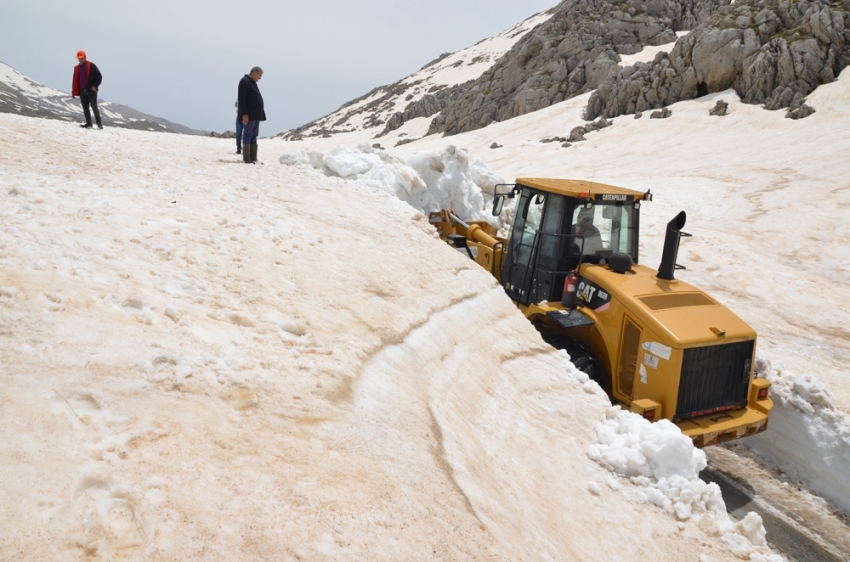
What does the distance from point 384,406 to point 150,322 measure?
5.12 ft

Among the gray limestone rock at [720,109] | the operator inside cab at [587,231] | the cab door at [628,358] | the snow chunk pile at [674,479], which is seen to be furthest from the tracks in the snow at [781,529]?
the gray limestone rock at [720,109]

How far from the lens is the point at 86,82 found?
11586mm

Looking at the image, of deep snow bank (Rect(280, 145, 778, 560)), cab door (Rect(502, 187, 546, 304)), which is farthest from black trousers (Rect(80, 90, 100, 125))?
deep snow bank (Rect(280, 145, 778, 560))

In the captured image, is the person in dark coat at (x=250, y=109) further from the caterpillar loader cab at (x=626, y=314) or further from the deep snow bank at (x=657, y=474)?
the deep snow bank at (x=657, y=474)

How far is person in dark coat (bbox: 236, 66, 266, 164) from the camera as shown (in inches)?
393

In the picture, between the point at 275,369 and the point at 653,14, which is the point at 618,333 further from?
the point at 653,14

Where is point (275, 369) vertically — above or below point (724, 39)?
below

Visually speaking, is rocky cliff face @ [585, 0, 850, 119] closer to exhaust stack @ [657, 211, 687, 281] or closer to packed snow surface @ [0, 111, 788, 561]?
exhaust stack @ [657, 211, 687, 281]

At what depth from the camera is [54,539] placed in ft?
7.36

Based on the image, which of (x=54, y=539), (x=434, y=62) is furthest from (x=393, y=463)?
(x=434, y=62)

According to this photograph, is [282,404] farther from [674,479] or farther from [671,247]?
[671,247]

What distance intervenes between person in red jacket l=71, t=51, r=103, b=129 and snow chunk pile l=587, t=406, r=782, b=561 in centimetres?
1134

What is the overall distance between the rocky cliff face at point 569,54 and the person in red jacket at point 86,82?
103ft

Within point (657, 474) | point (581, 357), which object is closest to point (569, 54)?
point (581, 357)
